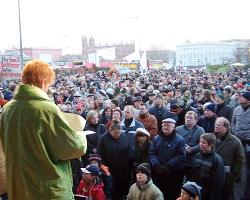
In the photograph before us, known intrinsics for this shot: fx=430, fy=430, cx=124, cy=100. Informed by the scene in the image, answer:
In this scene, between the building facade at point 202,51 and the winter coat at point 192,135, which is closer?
the winter coat at point 192,135

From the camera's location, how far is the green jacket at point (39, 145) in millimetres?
2799

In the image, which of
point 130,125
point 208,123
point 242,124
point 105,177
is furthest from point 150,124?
point 105,177

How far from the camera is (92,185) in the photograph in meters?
5.90

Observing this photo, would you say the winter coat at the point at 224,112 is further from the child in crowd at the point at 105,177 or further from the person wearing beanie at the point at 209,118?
the child in crowd at the point at 105,177

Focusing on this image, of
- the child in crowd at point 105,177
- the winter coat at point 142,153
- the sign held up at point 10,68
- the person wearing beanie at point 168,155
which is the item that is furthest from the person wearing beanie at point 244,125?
the sign held up at point 10,68

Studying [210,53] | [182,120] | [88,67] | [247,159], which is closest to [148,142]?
[247,159]

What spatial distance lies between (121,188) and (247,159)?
7.99 ft

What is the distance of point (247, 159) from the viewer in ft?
25.9

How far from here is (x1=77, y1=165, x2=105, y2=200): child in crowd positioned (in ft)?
19.0

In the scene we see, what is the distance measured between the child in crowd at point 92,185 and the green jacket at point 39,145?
9.62ft

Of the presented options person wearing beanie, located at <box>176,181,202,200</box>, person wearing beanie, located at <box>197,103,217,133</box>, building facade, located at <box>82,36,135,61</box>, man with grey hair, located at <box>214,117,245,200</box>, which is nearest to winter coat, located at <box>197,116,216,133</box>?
person wearing beanie, located at <box>197,103,217,133</box>

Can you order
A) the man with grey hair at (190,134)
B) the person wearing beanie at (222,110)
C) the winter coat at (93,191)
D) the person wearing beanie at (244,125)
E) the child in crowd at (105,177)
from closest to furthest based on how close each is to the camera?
the winter coat at (93,191)
the child in crowd at (105,177)
the man with grey hair at (190,134)
the person wearing beanie at (244,125)
the person wearing beanie at (222,110)

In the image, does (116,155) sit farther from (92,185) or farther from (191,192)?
(191,192)

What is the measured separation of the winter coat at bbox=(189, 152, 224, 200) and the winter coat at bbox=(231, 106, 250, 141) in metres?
2.35
